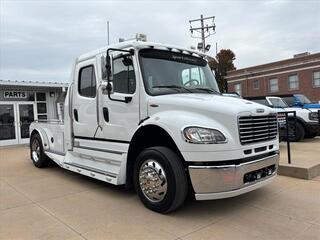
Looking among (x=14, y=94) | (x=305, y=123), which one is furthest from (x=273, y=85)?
(x=14, y=94)

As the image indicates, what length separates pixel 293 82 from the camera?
40.1 meters

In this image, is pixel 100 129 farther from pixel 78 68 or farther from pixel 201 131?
pixel 201 131

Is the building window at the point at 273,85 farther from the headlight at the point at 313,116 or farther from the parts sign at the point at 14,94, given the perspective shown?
the parts sign at the point at 14,94

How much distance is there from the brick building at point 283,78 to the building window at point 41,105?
31.0 meters

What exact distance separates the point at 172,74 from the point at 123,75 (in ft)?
2.60

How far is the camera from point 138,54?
205 inches

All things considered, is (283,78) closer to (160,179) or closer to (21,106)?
(21,106)

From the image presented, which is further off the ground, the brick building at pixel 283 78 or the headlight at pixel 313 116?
the brick building at pixel 283 78

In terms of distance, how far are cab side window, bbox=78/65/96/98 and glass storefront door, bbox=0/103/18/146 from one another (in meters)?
9.82

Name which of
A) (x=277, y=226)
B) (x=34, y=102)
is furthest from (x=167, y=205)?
(x=34, y=102)

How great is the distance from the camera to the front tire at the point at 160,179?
14.3ft

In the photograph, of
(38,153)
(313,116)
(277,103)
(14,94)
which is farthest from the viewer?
(14,94)

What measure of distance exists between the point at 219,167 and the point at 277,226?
103cm

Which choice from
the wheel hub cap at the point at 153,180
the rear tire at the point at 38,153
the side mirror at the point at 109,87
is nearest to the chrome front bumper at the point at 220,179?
the wheel hub cap at the point at 153,180
